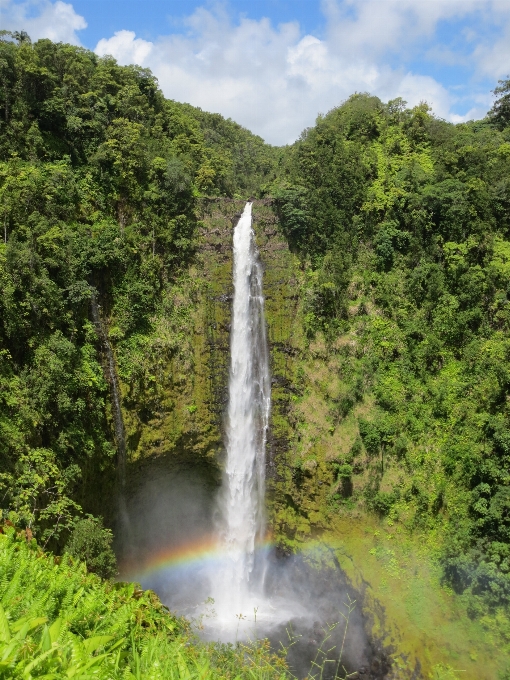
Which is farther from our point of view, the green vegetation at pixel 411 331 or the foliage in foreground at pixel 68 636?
the green vegetation at pixel 411 331

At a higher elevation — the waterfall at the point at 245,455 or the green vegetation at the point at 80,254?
the green vegetation at the point at 80,254

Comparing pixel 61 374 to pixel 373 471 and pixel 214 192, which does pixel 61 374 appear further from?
pixel 214 192

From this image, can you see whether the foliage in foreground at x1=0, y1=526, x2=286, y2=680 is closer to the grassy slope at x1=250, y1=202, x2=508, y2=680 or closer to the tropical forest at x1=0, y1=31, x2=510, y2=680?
the tropical forest at x1=0, y1=31, x2=510, y2=680

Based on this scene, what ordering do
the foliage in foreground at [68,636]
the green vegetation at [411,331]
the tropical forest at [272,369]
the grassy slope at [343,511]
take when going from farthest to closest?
the green vegetation at [411,331], the tropical forest at [272,369], the grassy slope at [343,511], the foliage in foreground at [68,636]

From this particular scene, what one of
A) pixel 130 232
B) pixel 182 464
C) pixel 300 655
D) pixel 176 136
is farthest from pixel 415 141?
pixel 300 655

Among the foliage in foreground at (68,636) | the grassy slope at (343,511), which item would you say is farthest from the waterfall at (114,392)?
the foliage in foreground at (68,636)

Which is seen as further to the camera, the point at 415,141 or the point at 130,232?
the point at 415,141

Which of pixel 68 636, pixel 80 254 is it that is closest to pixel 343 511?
pixel 80 254

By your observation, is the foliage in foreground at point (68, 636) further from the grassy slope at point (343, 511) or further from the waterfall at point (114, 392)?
the grassy slope at point (343, 511)
